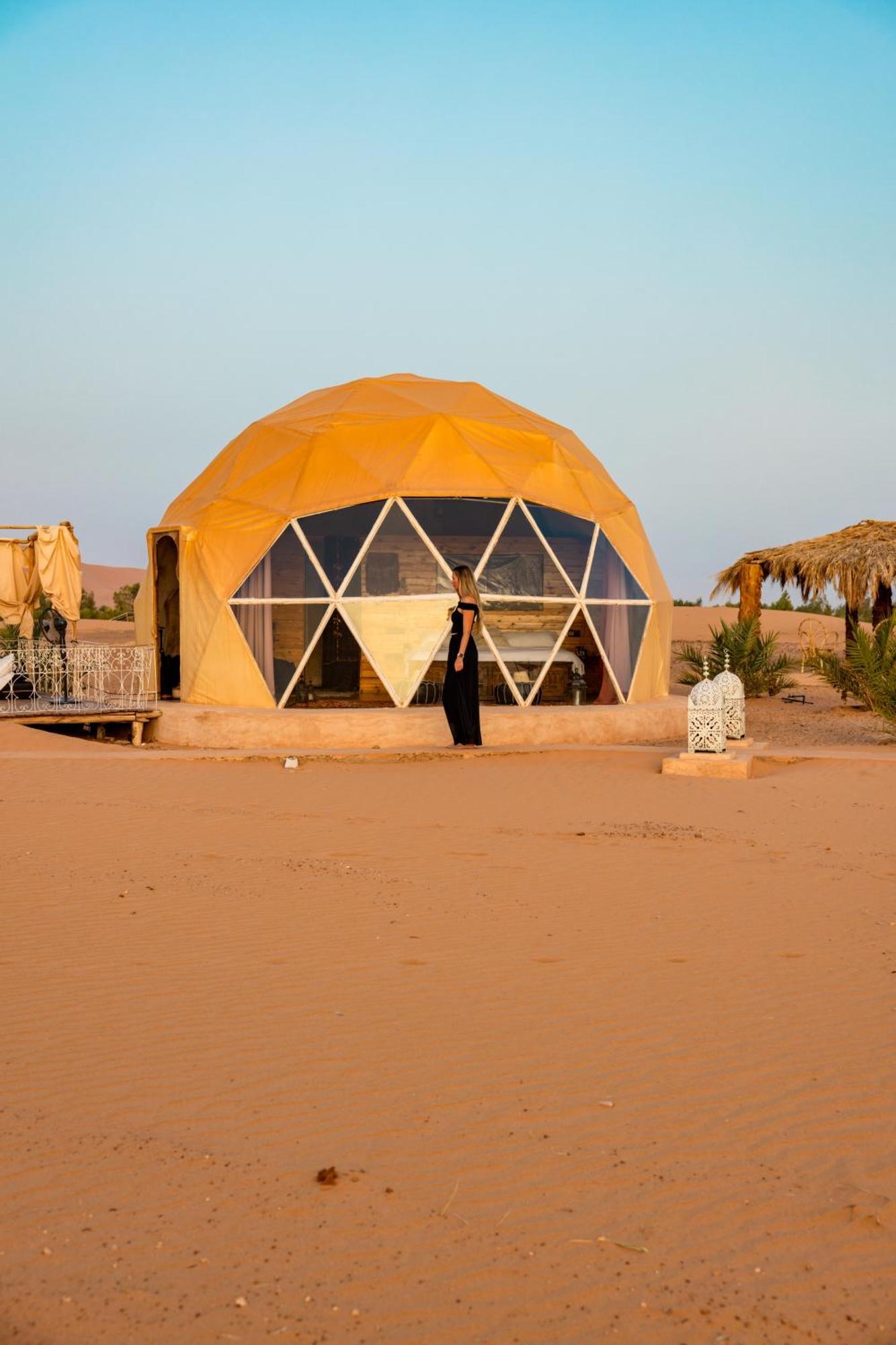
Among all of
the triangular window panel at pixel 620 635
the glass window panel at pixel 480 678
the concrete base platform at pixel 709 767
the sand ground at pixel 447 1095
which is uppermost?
the triangular window panel at pixel 620 635

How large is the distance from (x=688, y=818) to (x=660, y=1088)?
5.06 meters

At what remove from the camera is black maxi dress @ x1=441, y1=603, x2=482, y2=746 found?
11.4m

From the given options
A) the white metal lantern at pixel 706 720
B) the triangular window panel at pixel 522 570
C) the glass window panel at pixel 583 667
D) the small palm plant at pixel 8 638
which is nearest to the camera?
the white metal lantern at pixel 706 720

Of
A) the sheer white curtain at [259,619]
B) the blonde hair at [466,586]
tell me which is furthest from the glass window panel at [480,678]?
the blonde hair at [466,586]

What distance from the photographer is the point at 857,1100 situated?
3463mm

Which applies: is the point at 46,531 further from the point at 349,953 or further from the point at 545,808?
the point at 349,953

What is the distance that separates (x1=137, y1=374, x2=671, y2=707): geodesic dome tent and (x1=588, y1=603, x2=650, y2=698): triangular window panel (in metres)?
0.02

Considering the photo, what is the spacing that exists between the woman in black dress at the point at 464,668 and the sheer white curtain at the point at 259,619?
2.75 meters

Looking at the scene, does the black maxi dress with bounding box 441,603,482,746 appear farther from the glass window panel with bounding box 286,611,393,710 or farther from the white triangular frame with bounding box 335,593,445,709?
the glass window panel with bounding box 286,611,393,710

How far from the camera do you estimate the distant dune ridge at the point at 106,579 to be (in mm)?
78438

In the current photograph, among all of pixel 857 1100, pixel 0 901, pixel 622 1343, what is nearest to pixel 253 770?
pixel 0 901

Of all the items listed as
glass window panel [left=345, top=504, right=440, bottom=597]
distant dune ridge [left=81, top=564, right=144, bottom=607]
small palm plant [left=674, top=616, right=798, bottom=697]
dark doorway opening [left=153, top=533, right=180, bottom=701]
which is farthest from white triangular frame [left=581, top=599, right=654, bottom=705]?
distant dune ridge [left=81, top=564, right=144, bottom=607]

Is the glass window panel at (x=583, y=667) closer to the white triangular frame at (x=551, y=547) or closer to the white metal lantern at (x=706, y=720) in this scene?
the white triangular frame at (x=551, y=547)

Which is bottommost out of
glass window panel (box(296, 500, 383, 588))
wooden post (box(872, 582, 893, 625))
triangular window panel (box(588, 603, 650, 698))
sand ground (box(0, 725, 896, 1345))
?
sand ground (box(0, 725, 896, 1345))
